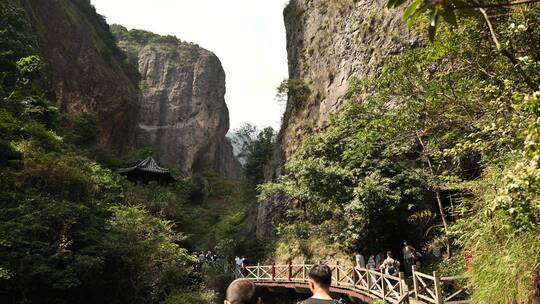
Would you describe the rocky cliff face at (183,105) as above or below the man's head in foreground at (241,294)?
above

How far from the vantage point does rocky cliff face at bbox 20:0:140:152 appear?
27.8 meters

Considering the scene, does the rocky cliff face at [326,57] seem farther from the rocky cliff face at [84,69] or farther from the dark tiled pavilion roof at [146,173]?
the rocky cliff face at [84,69]

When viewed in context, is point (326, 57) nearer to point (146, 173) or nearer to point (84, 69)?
point (146, 173)

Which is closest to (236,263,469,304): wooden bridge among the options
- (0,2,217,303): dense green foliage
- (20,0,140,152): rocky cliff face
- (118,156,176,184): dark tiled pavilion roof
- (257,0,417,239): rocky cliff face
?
(0,2,217,303): dense green foliage

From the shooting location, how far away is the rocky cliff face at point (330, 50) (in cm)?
2042

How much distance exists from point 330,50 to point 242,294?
23700mm

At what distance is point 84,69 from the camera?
30.4m

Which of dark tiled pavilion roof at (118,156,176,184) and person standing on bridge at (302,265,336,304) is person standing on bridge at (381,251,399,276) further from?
dark tiled pavilion roof at (118,156,176,184)

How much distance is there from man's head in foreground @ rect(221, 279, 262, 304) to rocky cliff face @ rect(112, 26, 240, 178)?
42.5 metres

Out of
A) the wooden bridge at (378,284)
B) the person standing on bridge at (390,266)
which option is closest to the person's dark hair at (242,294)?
the wooden bridge at (378,284)

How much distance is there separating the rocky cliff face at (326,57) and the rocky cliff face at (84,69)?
14.3m

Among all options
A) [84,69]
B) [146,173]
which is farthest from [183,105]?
[146,173]

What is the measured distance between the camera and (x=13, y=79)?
1828 centimetres

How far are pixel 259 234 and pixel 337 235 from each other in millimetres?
8680
